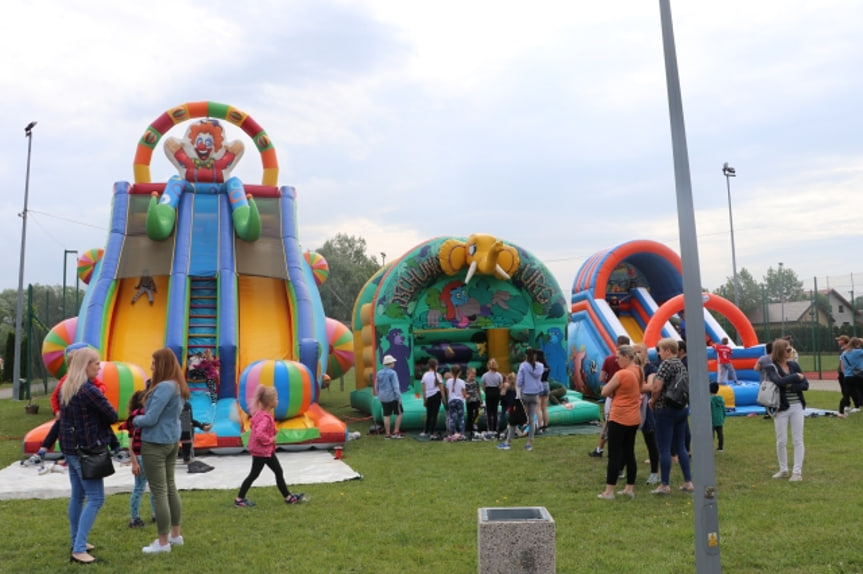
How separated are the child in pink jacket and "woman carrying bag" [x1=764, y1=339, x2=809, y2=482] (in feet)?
15.3

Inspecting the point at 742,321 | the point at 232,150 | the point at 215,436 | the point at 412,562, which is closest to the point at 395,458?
the point at 215,436

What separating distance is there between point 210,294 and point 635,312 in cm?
1031

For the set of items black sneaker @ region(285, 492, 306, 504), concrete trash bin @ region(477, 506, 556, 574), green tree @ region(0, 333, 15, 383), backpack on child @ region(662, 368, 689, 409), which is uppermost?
green tree @ region(0, 333, 15, 383)

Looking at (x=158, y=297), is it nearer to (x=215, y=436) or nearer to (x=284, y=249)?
(x=284, y=249)

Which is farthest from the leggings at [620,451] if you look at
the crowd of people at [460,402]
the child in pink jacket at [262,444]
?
the crowd of people at [460,402]

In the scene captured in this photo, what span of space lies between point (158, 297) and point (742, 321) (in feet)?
36.4

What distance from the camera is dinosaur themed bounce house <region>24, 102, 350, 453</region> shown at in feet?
32.1

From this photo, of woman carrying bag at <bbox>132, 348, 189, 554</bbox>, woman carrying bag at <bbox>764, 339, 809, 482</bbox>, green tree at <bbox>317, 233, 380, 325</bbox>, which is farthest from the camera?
green tree at <bbox>317, 233, 380, 325</bbox>

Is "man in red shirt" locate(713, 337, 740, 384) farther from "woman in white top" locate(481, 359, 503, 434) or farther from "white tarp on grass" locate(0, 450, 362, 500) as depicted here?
"white tarp on grass" locate(0, 450, 362, 500)

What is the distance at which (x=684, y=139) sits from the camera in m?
4.30

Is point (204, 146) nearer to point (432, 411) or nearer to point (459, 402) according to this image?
point (432, 411)

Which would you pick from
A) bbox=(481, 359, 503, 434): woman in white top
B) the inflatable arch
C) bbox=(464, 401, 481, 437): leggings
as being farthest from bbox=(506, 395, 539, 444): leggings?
the inflatable arch

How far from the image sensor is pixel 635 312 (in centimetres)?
1766

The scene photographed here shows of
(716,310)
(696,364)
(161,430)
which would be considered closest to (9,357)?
(716,310)
